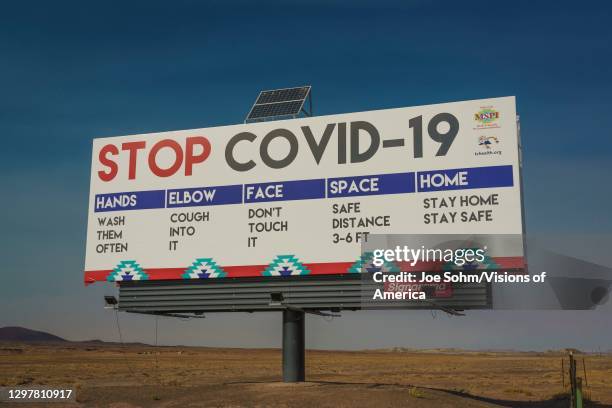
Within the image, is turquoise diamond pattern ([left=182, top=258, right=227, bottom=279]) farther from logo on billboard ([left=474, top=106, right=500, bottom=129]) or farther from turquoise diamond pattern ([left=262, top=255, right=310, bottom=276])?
logo on billboard ([left=474, top=106, right=500, bottom=129])

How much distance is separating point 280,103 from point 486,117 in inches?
249

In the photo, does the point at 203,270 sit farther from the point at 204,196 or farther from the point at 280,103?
the point at 280,103

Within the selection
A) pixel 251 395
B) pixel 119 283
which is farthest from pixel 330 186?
pixel 119 283

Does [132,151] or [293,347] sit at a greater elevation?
[132,151]

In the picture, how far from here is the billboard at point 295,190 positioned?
17344 millimetres

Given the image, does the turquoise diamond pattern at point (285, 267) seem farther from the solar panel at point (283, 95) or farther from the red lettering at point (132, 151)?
the red lettering at point (132, 151)

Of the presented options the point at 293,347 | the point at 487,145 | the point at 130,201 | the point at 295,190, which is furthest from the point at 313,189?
the point at 130,201

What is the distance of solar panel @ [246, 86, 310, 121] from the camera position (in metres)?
20.1

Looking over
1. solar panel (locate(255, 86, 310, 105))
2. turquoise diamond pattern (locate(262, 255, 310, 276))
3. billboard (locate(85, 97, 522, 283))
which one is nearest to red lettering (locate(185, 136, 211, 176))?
billboard (locate(85, 97, 522, 283))

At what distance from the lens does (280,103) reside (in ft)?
67.7

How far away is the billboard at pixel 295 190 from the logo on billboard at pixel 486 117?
27 mm

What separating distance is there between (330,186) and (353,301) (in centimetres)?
320

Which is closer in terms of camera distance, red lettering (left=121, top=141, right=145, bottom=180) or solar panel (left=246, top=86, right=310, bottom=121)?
solar panel (left=246, top=86, right=310, bottom=121)

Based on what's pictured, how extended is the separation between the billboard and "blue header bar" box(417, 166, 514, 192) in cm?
3
